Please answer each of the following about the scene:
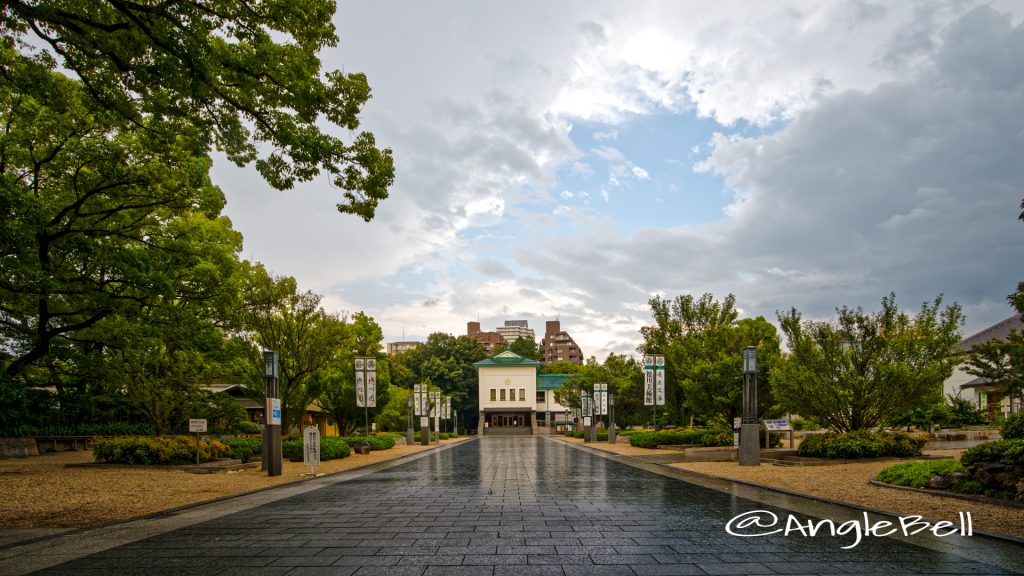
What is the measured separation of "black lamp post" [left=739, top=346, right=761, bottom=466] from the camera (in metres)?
17.7

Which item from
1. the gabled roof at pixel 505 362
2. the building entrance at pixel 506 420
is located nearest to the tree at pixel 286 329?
the gabled roof at pixel 505 362

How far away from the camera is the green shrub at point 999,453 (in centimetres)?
922

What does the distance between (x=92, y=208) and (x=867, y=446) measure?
822 inches

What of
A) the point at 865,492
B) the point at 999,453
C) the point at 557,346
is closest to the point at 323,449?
the point at 865,492

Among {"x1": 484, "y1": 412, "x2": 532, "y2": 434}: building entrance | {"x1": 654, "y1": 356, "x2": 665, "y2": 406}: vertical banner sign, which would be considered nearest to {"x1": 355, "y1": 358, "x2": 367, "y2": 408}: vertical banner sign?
{"x1": 654, "y1": 356, "x2": 665, "y2": 406}: vertical banner sign

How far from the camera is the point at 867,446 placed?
54.3 feet

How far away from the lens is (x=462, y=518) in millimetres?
8617

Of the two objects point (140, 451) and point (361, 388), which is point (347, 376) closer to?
point (361, 388)

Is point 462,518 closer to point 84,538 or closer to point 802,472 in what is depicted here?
point 84,538

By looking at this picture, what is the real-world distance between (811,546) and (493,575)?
358 cm

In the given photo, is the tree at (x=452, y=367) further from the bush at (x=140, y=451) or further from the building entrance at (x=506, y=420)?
the bush at (x=140, y=451)

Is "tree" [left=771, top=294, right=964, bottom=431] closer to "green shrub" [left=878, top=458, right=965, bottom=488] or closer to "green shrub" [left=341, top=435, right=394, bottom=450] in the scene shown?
"green shrub" [left=878, top=458, right=965, bottom=488]

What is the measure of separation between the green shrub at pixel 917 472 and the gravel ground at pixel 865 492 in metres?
0.35

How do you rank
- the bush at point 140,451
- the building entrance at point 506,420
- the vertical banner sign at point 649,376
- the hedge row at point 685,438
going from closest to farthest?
1. the bush at point 140,451
2. the hedge row at point 685,438
3. the vertical banner sign at point 649,376
4. the building entrance at point 506,420
